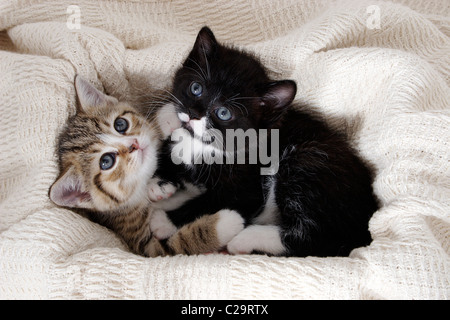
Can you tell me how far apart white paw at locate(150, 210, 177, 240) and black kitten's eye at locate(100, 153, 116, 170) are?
0.90 ft

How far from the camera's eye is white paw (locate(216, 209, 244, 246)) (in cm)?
127

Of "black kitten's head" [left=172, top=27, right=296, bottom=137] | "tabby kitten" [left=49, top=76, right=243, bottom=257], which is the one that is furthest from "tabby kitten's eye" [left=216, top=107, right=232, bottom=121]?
"tabby kitten" [left=49, top=76, right=243, bottom=257]

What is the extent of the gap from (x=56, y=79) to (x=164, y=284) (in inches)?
32.0

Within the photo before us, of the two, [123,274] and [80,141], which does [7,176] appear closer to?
[80,141]

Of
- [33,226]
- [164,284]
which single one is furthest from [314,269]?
[33,226]

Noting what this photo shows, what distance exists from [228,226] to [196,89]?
18.6 inches

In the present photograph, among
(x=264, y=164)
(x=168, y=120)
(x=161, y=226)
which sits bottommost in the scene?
(x=161, y=226)

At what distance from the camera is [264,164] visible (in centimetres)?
138

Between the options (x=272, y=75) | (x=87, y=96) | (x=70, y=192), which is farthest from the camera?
(x=272, y=75)

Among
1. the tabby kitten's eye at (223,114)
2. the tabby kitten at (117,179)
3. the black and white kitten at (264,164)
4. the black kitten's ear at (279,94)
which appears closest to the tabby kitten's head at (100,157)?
the tabby kitten at (117,179)

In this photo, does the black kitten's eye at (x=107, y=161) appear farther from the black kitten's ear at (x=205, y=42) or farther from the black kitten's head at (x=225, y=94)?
the black kitten's ear at (x=205, y=42)

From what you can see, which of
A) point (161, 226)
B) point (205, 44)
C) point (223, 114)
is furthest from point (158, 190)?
point (205, 44)

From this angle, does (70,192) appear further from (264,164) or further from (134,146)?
(264,164)

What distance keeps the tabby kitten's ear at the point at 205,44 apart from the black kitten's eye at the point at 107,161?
45 centimetres
